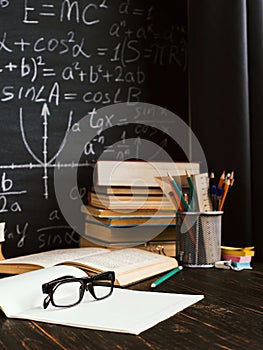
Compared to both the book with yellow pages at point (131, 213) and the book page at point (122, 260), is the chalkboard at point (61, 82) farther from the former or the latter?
the book page at point (122, 260)

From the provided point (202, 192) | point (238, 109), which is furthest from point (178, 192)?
point (238, 109)

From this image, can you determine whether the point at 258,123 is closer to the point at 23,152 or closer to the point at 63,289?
the point at 23,152

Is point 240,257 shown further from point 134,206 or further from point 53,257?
point 53,257

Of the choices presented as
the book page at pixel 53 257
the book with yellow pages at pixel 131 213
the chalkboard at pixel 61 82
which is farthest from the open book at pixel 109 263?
the chalkboard at pixel 61 82

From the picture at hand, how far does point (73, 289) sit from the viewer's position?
1.07 meters

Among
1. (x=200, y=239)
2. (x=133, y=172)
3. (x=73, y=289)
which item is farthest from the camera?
(x=133, y=172)

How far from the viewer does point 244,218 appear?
1516 millimetres

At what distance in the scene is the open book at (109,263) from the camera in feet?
3.92

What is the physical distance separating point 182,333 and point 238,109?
0.79 meters

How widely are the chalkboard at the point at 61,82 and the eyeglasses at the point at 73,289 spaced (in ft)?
1.70

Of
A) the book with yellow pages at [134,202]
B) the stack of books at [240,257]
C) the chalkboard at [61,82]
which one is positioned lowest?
the stack of books at [240,257]

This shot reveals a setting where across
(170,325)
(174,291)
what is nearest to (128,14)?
(174,291)

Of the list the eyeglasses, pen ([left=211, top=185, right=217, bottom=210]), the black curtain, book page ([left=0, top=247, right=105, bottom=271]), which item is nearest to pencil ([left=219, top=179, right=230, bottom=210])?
pen ([left=211, top=185, right=217, bottom=210])

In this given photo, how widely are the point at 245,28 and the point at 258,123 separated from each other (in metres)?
0.25
